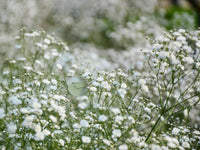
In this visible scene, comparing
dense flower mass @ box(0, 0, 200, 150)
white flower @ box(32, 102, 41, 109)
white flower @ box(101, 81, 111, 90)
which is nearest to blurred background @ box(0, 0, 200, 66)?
dense flower mass @ box(0, 0, 200, 150)

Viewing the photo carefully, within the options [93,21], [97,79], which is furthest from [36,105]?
[93,21]

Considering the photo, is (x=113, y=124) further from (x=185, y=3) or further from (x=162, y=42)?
(x=185, y=3)

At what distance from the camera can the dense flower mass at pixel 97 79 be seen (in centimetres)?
287

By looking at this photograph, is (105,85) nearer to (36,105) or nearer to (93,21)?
(36,105)

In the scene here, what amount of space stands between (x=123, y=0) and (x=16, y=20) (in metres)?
5.33

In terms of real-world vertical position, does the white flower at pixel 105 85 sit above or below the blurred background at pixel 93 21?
below

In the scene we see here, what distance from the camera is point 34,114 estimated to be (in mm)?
2857

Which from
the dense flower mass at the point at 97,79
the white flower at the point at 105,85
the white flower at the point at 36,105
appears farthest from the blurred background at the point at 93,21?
the white flower at the point at 36,105

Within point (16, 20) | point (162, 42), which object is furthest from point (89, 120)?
point (16, 20)

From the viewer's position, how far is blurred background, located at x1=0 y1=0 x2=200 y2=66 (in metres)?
8.32

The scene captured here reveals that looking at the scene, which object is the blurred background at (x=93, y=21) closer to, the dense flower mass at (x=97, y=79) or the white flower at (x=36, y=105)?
the dense flower mass at (x=97, y=79)

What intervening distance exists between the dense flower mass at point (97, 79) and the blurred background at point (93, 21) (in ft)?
0.15

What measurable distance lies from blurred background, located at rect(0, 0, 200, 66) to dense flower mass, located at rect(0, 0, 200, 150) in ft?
0.15

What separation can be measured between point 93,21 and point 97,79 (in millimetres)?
8630
